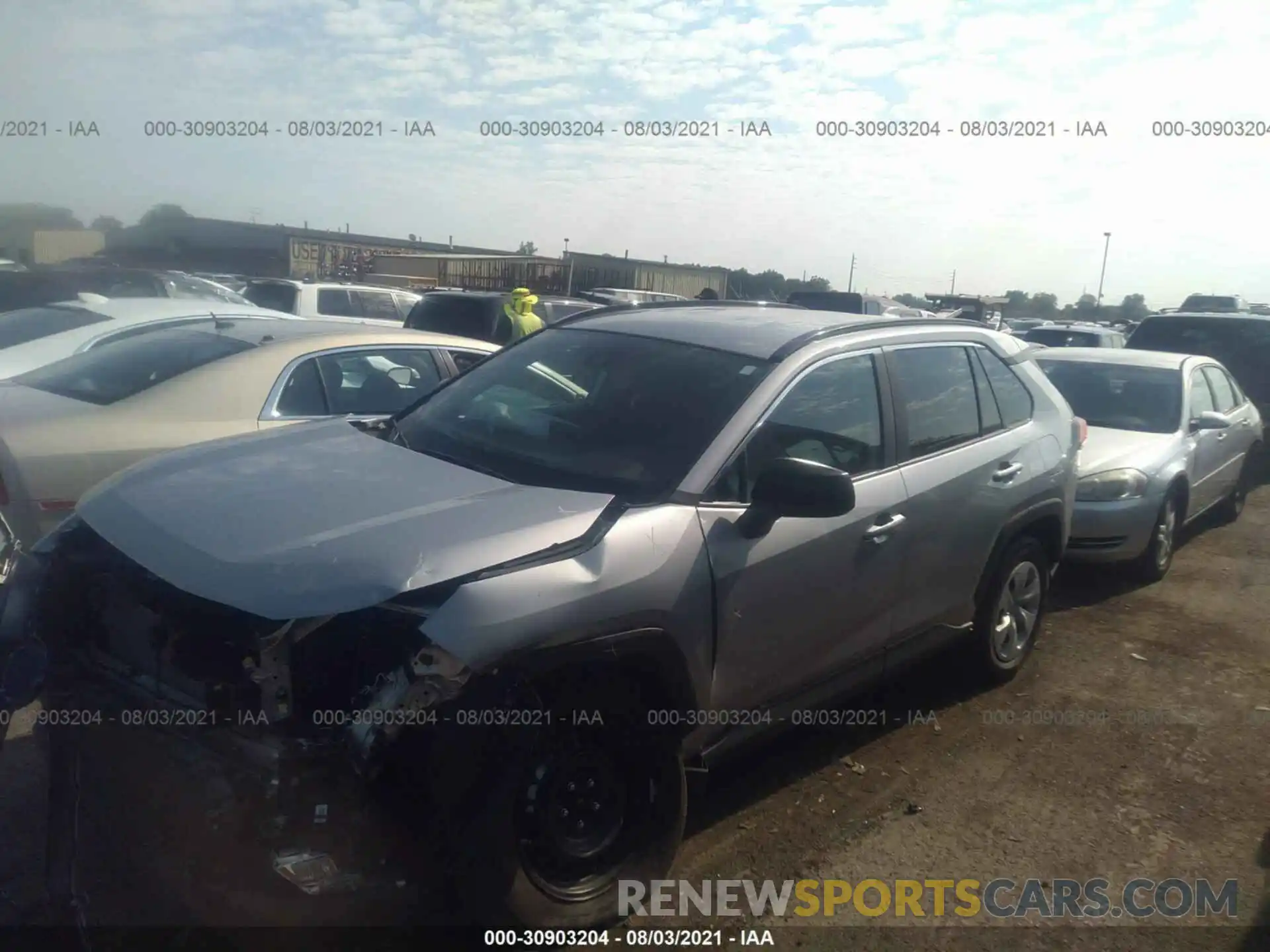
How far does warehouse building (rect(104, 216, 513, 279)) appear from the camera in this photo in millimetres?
21172

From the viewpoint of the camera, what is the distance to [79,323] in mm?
8141

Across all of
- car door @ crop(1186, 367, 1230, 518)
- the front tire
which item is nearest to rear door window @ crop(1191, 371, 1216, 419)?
car door @ crop(1186, 367, 1230, 518)

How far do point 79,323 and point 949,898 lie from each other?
7.90 m

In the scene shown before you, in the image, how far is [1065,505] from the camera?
519 centimetres

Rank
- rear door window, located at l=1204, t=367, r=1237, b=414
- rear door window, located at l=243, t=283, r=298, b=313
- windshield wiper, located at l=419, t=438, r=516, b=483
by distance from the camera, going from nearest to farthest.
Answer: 1. windshield wiper, located at l=419, t=438, r=516, b=483
2. rear door window, located at l=1204, t=367, r=1237, b=414
3. rear door window, located at l=243, t=283, r=298, b=313

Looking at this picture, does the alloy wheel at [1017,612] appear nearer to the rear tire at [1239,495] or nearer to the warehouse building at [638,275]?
the rear tire at [1239,495]

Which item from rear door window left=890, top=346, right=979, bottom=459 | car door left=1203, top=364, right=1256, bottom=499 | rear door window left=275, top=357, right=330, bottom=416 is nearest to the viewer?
rear door window left=890, top=346, right=979, bottom=459

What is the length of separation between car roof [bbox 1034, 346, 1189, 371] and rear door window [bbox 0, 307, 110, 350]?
787 centimetres

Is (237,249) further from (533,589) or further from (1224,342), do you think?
(533,589)

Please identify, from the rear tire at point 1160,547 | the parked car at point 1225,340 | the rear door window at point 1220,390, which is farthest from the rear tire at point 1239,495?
the rear tire at point 1160,547

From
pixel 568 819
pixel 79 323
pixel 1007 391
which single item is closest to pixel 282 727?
pixel 568 819

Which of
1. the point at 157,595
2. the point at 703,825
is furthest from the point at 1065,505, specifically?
the point at 157,595

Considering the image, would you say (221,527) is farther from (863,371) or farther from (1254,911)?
(1254,911)

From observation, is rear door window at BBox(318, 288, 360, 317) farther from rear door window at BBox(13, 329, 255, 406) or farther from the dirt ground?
the dirt ground
